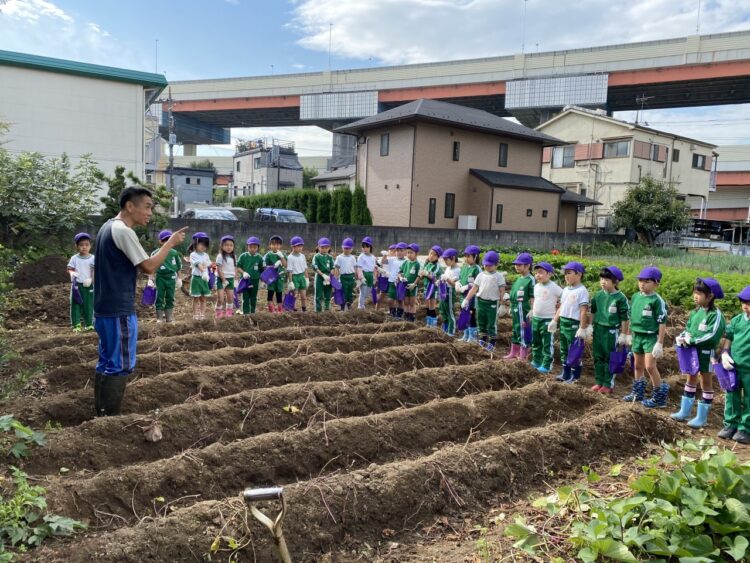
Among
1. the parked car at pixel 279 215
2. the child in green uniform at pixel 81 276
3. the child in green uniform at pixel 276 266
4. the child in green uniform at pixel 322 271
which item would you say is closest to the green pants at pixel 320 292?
the child in green uniform at pixel 322 271

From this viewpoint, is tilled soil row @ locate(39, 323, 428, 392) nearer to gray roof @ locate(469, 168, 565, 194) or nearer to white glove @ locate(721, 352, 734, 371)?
white glove @ locate(721, 352, 734, 371)

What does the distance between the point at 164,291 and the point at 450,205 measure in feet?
67.9

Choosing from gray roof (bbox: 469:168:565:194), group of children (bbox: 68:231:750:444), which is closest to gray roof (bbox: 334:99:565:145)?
gray roof (bbox: 469:168:565:194)

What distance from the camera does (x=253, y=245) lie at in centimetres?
962

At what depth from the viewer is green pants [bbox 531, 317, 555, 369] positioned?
754 centimetres

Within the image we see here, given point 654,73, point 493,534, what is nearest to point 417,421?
point 493,534

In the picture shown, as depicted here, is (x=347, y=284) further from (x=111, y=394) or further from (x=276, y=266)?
(x=111, y=394)

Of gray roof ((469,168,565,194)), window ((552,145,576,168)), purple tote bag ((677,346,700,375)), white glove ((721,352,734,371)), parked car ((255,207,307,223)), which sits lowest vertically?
purple tote bag ((677,346,700,375))

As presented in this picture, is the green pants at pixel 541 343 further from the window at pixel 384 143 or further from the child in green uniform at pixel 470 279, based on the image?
the window at pixel 384 143

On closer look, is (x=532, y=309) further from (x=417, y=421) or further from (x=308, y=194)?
(x=308, y=194)

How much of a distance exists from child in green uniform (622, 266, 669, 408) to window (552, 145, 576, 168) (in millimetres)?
30362

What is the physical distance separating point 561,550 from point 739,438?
11.2ft

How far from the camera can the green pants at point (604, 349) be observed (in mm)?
6762

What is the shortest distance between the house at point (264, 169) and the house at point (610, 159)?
2470 centimetres
